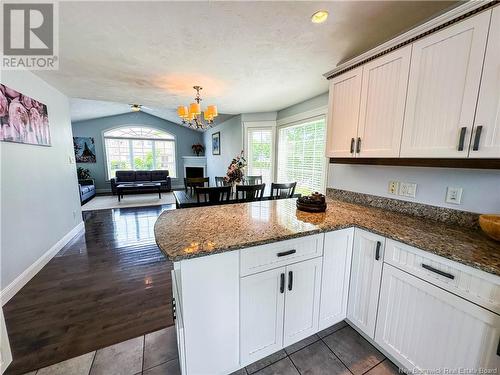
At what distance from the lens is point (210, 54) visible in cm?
193

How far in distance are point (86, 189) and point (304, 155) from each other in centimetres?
627

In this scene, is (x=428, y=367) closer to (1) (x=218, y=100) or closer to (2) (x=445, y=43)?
(2) (x=445, y=43)

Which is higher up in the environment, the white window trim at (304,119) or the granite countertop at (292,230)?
the white window trim at (304,119)

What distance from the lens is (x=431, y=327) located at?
1082 millimetres

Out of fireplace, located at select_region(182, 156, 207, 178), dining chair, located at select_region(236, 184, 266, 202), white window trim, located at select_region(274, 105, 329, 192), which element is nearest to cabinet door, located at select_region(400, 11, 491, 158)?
white window trim, located at select_region(274, 105, 329, 192)

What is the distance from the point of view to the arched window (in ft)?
23.8

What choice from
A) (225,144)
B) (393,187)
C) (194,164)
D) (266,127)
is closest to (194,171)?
(194,164)

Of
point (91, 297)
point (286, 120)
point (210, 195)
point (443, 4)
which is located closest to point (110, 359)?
point (91, 297)

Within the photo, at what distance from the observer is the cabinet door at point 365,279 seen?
1341 millimetres

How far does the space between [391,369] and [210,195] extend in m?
2.15

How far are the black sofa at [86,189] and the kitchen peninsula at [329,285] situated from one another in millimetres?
5550

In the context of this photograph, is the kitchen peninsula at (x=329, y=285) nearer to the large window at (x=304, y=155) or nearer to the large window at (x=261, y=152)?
the large window at (x=304, y=155)

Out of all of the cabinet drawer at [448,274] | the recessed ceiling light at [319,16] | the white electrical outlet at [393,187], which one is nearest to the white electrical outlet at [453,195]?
the white electrical outlet at [393,187]

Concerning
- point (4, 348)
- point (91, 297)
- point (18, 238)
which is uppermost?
point (18, 238)
